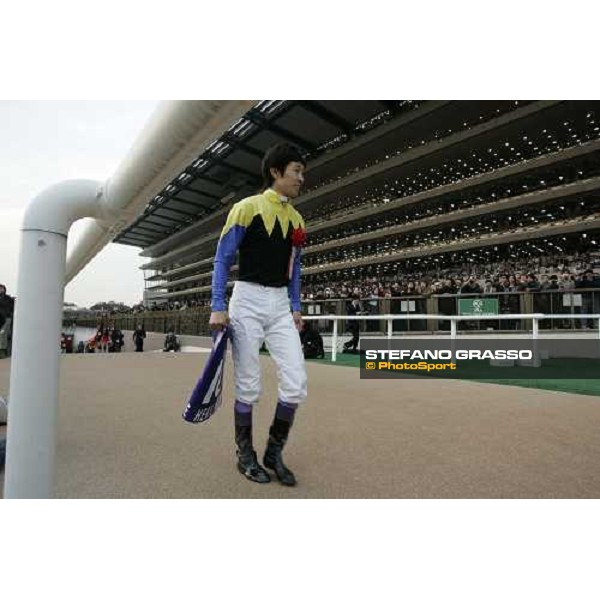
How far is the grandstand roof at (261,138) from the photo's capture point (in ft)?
89.5

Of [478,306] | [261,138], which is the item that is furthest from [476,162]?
[478,306]

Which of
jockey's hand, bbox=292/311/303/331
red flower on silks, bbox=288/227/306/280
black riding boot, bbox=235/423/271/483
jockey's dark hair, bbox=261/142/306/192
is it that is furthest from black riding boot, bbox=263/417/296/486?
jockey's dark hair, bbox=261/142/306/192

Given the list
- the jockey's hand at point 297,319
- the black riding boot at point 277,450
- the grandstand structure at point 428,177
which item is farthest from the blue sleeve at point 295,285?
the grandstand structure at point 428,177

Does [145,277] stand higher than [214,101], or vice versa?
[145,277]

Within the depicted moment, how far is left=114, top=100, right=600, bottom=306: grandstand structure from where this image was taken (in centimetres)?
2316

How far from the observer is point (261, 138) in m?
31.1

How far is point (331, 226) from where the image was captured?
35.3m

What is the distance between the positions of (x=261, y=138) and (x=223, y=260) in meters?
31.1

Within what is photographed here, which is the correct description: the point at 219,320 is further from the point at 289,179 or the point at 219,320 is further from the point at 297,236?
the point at 289,179

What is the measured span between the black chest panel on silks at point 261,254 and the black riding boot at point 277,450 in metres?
0.76

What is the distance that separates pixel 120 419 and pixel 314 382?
279 centimetres
